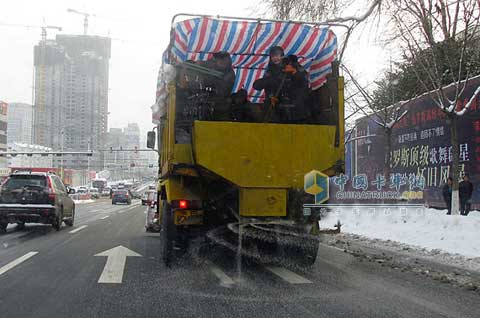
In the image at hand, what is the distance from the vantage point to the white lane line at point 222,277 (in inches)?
266

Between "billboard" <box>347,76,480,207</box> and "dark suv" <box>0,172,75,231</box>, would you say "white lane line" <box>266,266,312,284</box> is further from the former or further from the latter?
"billboard" <box>347,76,480,207</box>

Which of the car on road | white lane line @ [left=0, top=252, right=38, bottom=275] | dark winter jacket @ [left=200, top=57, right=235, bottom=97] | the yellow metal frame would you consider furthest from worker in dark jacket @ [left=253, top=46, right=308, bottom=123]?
the car on road

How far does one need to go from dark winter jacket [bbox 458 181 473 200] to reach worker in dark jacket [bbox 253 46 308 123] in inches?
375

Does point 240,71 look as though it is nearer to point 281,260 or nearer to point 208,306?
point 281,260

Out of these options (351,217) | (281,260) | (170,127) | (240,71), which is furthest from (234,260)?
(351,217)

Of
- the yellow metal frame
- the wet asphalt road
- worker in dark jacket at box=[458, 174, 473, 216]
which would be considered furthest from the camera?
worker in dark jacket at box=[458, 174, 473, 216]

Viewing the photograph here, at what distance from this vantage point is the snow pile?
10.3 metres

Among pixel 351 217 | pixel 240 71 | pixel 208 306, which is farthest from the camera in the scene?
pixel 351 217

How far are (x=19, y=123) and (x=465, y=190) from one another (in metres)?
70.7

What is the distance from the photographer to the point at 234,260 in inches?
340

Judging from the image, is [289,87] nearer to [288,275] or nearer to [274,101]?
[274,101]

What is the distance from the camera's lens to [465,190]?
50.9 feet

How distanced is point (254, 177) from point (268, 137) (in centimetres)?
57

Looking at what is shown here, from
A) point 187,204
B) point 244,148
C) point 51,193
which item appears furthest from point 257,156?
point 51,193
